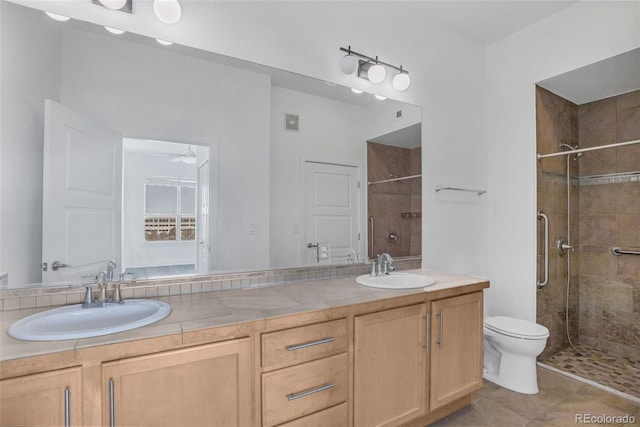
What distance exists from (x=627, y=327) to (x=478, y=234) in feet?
4.86

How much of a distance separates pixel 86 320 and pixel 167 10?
1.40 m

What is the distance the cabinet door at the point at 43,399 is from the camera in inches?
33.8

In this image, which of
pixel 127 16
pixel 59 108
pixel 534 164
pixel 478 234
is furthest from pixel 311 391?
pixel 534 164

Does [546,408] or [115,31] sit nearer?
[115,31]

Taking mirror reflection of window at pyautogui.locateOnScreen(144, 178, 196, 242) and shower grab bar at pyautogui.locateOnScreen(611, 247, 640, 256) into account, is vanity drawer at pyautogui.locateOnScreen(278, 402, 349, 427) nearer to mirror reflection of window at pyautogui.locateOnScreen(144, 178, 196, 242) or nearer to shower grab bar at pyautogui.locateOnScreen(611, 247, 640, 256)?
mirror reflection of window at pyautogui.locateOnScreen(144, 178, 196, 242)

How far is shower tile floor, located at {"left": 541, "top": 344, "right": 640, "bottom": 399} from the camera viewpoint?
2.30m

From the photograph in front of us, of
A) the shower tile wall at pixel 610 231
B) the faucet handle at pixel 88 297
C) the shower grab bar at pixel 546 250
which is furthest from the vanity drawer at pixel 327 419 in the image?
the shower tile wall at pixel 610 231

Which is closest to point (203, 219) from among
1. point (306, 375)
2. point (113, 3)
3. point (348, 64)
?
point (306, 375)

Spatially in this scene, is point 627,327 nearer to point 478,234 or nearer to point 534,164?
point 478,234

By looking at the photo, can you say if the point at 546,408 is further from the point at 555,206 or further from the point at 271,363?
the point at 271,363

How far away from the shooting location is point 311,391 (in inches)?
52.2

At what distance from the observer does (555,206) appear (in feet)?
9.25

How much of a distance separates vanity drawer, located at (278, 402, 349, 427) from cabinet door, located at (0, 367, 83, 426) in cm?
71

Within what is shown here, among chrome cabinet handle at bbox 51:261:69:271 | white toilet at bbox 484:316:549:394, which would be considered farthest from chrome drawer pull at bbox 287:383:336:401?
white toilet at bbox 484:316:549:394
